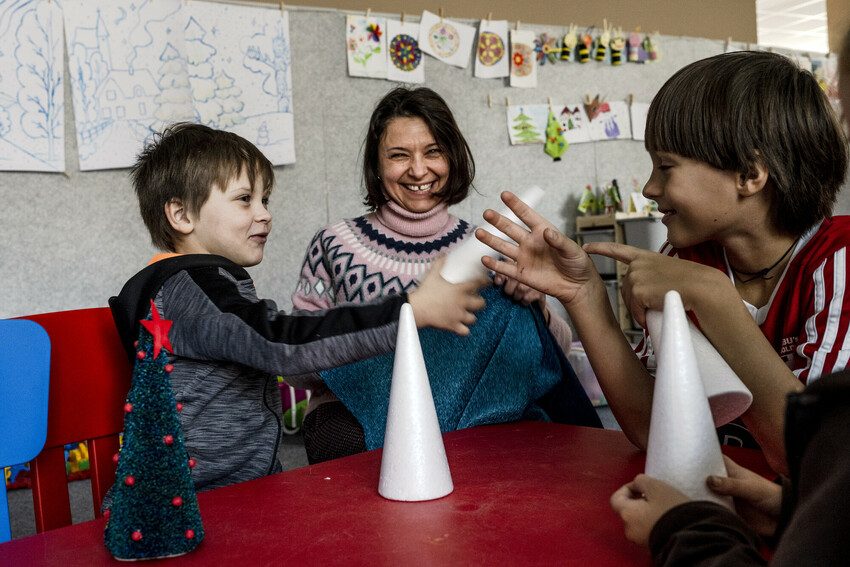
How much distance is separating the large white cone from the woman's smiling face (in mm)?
770

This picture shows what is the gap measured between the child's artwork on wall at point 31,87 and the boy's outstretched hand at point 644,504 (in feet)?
8.99

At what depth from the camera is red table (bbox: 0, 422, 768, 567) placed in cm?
54

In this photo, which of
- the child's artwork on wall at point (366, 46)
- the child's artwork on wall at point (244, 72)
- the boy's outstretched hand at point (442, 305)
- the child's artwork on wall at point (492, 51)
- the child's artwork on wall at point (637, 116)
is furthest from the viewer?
the child's artwork on wall at point (637, 116)

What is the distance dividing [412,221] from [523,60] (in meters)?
2.37

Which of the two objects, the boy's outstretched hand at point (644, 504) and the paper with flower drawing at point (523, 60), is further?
the paper with flower drawing at point (523, 60)

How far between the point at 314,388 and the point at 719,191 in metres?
0.87

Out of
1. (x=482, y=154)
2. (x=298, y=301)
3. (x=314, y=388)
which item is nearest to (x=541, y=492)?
(x=314, y=388)

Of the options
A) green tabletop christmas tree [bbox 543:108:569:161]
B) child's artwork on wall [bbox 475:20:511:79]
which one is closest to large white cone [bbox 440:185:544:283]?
child's artwork on wall [bbox 475:20:511:79]

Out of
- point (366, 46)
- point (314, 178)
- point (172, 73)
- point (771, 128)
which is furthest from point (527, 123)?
point (771, 128)

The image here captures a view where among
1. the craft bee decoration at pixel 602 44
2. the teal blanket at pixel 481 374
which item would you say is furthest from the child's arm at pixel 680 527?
the craft bee decoration at pixel 602 44

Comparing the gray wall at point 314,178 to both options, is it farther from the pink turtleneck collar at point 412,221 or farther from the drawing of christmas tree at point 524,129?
the pink turtleneck collar at point 412,221

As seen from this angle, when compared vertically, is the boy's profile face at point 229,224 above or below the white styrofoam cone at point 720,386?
above

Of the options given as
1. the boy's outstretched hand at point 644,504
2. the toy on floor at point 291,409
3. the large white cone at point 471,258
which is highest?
the large white cone at point 471,258

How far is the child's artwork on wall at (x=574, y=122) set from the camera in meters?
3.92
